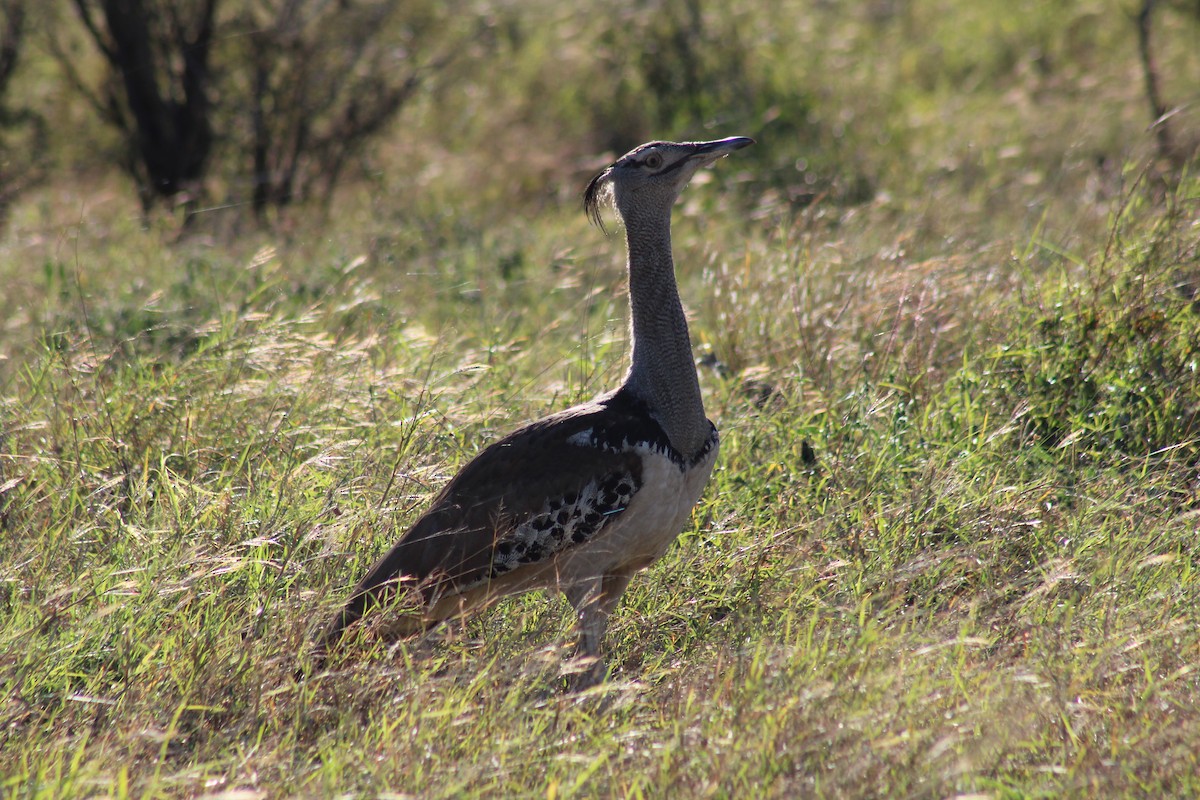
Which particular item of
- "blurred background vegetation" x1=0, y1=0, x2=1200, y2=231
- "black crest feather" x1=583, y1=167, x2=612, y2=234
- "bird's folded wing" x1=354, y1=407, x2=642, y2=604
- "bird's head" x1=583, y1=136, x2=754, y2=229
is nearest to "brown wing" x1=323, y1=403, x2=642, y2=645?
"bird's folded wing" x1=354, y1=407, x2=642, y2=604

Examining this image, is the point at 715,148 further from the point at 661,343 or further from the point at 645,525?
the point at 645,525

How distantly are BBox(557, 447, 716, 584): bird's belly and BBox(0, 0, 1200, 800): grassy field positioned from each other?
24cm

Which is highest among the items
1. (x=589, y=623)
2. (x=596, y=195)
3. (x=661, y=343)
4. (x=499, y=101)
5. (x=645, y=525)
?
(x=596, y=195)

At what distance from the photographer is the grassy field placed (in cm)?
268

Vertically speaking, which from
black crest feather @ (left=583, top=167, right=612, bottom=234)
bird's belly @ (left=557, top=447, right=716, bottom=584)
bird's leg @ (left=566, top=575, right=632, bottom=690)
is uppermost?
black crest feather @ (left=583, top=167, right=612, bottom=234)

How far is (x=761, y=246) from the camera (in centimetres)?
597

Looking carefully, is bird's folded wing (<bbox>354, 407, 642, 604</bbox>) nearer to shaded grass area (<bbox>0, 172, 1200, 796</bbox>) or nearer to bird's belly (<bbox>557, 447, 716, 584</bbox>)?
bird's belly (<bbox>557, 447, 716, 584</bbox>)

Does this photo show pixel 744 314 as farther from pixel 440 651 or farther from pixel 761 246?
pixel 440 651

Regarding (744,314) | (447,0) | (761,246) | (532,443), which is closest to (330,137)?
(447,0)

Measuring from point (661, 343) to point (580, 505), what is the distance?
516 mm

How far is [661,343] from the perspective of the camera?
3.46 metres

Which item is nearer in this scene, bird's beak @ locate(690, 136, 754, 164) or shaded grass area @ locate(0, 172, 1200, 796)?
shaded grass area @ locate(0, 172, 1200, 796)

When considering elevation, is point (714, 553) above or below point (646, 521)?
below

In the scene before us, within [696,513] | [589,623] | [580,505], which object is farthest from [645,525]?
[696,513]
